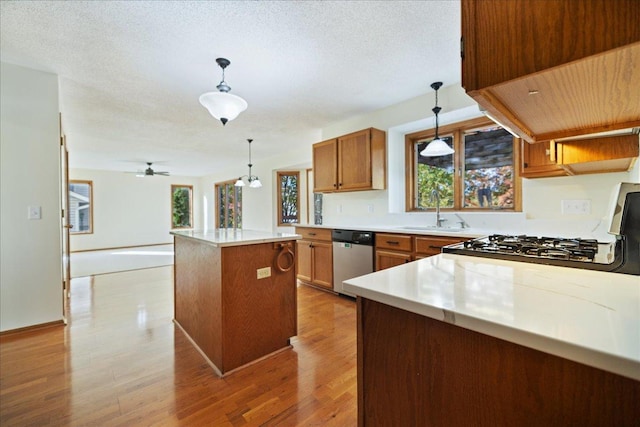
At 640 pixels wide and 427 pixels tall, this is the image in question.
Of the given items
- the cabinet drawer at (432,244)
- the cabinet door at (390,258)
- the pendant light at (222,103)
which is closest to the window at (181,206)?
the pendant light at (222,103)

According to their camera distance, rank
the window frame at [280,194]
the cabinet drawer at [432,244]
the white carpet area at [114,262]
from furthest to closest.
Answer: the window frame at [280,194], the white carpet area at [114,262], the cabinet drawer at [432,244]

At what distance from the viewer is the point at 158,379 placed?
1.83m

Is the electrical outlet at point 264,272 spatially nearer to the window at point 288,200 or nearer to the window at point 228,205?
the window at point 288,200

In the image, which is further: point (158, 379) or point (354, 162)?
point (354, 162)

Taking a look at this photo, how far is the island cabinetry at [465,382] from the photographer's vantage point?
0.52 metres

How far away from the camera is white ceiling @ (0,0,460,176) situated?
182 centimetres

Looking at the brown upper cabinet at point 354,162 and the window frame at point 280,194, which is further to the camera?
the window frame at point 280,194

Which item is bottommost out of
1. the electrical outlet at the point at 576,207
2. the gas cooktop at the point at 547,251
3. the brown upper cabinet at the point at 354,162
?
the gas cooktop at the point at 547,251

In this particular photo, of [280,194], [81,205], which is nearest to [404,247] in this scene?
[280,194]

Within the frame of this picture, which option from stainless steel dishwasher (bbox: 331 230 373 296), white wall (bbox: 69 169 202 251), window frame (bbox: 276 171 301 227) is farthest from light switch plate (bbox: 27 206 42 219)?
white wall (bbox: 69 169 202 251)

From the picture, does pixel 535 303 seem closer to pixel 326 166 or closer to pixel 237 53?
pixel 237 53

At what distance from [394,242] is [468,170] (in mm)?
1216

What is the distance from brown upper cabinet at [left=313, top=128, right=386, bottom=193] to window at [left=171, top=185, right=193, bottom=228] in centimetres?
733

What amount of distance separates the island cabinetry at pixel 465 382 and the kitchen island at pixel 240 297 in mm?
1249
